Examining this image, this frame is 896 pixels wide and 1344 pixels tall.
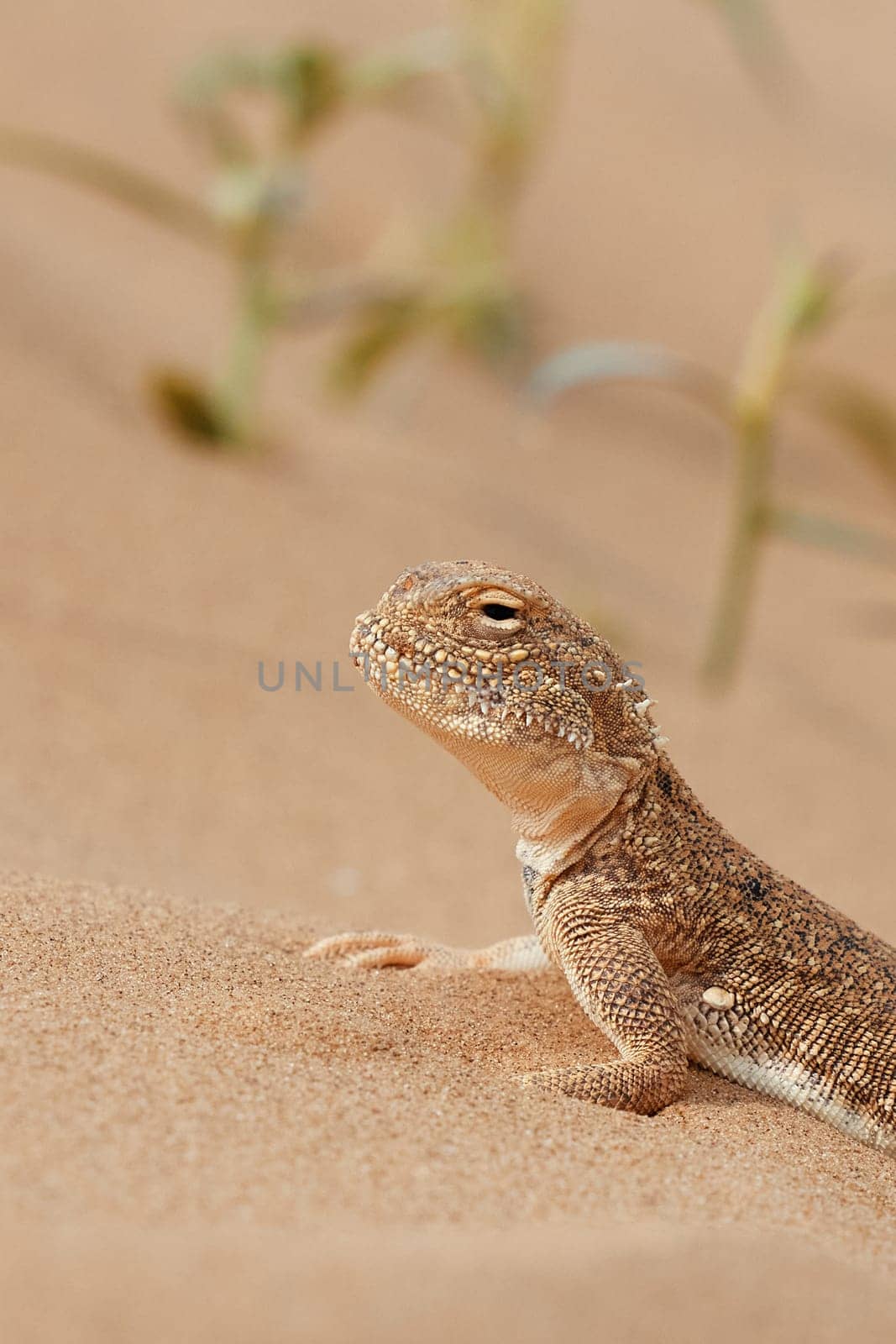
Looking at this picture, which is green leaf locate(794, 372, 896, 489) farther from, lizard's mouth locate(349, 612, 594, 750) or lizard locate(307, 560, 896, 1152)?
lizard's mouth locate(349, 612, 594, 750)

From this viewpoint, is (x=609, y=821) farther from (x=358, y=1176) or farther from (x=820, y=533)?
(x=820, y=533)

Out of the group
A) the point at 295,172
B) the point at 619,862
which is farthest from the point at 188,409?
the point at 619,862

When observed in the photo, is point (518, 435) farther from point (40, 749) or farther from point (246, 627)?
point (40, 749)

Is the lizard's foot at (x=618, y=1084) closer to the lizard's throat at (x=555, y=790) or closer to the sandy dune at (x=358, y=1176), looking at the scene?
the sandy dune at (x=358, y=1176)

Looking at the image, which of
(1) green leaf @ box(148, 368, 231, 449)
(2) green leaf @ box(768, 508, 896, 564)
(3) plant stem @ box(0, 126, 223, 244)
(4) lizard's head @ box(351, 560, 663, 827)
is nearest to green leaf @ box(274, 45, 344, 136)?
(3) plant stem @ box(0, 126, 223, 244)

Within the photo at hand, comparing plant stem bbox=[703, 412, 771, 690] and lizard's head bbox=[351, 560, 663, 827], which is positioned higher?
lizard's head bbox=[351, 560, 663, 827]

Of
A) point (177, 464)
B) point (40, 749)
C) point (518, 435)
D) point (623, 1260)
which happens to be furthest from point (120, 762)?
point (518, 435)
